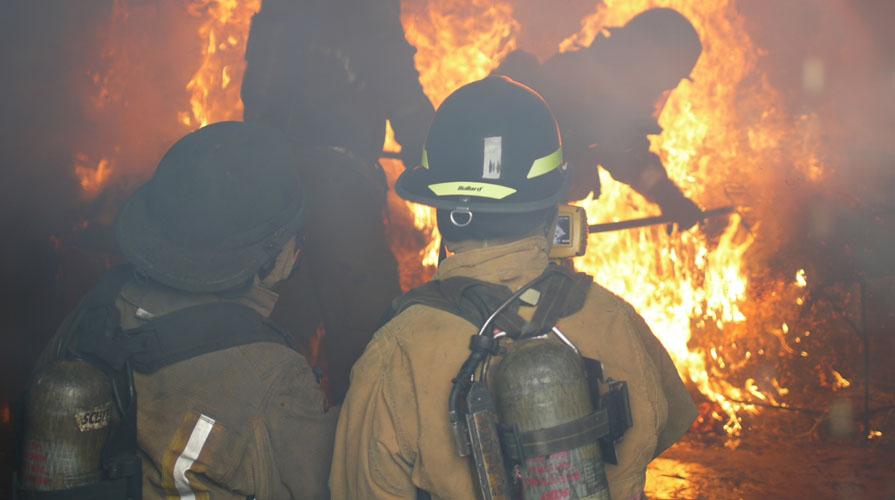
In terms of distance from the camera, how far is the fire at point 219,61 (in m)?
5.71

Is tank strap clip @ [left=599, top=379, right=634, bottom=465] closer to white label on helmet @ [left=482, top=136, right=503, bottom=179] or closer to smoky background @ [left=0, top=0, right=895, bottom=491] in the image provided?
white label on helmet @ [left=482, top=136, right=503, bottom=179]

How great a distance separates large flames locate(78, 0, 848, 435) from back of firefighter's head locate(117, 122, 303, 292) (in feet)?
10.9

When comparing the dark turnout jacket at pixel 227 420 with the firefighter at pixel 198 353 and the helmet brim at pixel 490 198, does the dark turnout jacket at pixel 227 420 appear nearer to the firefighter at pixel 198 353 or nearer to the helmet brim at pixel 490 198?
the firefighter at pixel 198 353

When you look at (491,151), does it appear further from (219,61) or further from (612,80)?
(612,80)

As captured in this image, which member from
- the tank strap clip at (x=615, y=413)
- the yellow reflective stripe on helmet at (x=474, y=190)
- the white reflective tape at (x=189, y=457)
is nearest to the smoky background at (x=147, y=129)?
the white reflective tape at (x=189, y=457)

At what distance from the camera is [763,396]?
20.6ft

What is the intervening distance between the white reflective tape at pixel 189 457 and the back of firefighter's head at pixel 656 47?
186 inches

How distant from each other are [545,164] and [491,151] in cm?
18

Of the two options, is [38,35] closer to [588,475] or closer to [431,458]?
[431,458]

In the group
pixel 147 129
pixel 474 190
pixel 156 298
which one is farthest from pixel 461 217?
pixel 147 129

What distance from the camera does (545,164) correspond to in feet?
8.50

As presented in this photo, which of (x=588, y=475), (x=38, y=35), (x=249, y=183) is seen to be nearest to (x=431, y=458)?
(x=588, y=475)

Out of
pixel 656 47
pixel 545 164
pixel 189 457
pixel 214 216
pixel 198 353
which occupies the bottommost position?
pixel 189 457

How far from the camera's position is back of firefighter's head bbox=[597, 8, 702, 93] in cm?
616
